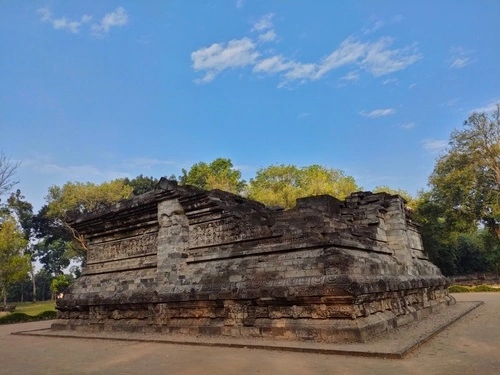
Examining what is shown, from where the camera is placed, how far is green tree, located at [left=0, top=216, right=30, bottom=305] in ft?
89.4

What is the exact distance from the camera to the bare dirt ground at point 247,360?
206 inches

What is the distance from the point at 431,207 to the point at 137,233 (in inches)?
1140

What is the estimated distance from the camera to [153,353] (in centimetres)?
723

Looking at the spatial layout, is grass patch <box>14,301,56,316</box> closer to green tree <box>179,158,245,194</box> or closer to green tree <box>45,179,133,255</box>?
green tree <box>45,179,133,255</box>

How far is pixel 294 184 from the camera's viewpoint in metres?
37.7

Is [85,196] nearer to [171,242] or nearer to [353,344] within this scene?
[171,242]

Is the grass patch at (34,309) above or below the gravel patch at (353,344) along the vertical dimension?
below

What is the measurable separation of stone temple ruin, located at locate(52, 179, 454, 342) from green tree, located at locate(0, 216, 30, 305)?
58.2 feet

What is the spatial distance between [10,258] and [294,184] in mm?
25088

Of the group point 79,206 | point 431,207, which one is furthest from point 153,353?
point 79,206

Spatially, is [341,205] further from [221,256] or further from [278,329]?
[278,329]

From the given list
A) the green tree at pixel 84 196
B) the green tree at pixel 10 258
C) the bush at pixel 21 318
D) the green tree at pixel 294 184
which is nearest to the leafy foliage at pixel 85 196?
the green tree at pixel 84 196

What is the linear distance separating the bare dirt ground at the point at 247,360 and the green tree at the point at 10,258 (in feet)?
71.3

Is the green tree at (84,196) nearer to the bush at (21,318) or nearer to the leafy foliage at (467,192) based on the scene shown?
the bush at (21,318)
